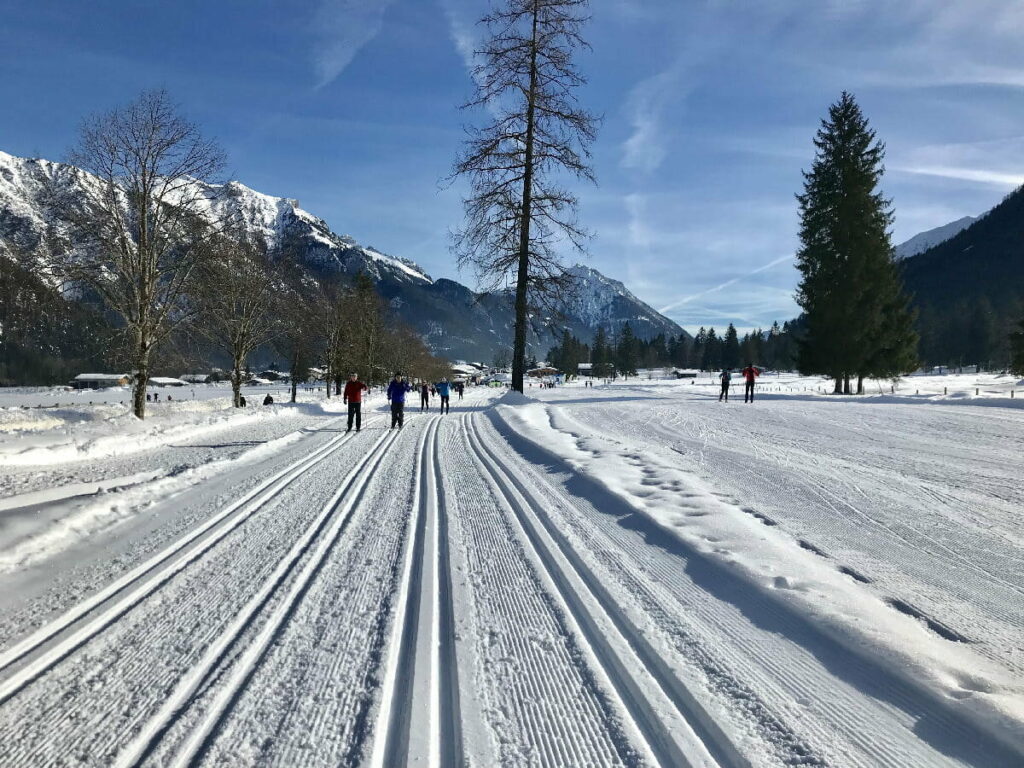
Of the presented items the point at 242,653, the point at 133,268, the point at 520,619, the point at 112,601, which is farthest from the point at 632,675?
the point at 133,268

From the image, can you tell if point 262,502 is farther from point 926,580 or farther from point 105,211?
point 105,211

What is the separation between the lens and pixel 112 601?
346 cm

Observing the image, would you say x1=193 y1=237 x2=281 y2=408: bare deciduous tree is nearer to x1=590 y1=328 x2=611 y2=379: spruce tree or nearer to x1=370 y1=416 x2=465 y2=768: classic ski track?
x1=370 y1=416 x2=465 y2=768: classic ski track

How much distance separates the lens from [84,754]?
6.68ft

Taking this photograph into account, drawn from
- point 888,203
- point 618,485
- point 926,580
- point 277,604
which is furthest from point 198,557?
point 888,203

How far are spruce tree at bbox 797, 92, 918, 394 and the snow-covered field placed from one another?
25.3 m

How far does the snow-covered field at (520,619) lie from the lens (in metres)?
2.13

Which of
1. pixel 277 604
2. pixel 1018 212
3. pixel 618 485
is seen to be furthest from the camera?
pixel 1018 212

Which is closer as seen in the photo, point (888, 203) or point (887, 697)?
point (887, 697)

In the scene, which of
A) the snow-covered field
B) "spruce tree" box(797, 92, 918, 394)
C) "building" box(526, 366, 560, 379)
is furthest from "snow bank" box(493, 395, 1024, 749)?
"building" box(526, 366, 560, 379)

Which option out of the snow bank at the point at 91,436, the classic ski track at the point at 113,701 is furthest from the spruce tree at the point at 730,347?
the classic ski track at the point at 113,701

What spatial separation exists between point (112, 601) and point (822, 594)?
4750 mm

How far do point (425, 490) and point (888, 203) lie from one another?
114ft

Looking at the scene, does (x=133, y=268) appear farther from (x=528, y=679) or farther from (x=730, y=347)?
(x=730, y=347)
